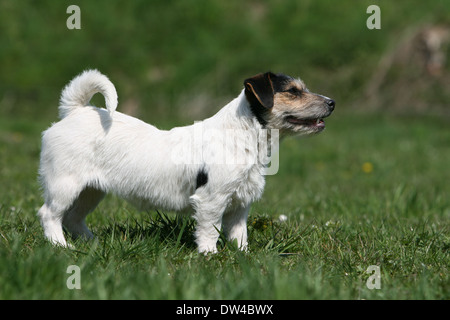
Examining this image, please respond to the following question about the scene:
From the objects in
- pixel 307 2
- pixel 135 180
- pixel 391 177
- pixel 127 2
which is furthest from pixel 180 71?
pixel 135 180

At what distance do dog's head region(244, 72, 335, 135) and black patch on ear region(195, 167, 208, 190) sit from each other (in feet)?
1.90

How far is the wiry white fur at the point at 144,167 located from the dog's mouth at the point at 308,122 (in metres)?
0.29

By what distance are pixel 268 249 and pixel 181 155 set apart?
920 millimetres

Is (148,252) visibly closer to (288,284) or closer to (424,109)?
(288,284)

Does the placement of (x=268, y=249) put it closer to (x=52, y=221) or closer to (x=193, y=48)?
(x=52, y=221)

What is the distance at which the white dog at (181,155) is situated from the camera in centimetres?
382

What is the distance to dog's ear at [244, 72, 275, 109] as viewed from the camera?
3.87 meters

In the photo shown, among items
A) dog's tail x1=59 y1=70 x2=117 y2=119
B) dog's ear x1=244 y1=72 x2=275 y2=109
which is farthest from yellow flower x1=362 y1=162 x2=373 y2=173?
dog's tail x1=59 y1=70 x2=117 y2=119

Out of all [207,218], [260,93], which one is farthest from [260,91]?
[207,218]

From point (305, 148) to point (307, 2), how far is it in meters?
7.62

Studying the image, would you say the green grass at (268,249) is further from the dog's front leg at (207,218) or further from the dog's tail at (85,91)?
the dog's tail at (85,91)

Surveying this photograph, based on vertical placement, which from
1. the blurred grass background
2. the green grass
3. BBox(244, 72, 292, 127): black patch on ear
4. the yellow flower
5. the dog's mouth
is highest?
the blurred grass background

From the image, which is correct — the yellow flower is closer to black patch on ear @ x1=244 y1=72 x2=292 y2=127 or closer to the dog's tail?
black patch on ear @ x1=244 y1=72 x2=292 y2=127

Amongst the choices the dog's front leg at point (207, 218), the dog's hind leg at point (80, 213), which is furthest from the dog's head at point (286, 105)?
the dog's hind leg at point (80, 213)
